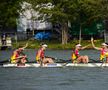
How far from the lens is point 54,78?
114 ft

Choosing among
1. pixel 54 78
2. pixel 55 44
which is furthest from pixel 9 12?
pixel 54 78

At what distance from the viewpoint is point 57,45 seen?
232 feet

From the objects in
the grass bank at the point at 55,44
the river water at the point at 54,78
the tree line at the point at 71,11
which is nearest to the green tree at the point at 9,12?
the tree line at the point at 71,11

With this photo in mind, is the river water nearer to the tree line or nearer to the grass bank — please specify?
the grass bank

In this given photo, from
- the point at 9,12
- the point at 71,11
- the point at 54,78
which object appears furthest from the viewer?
the point at 9,12

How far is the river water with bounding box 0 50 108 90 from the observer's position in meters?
30.6

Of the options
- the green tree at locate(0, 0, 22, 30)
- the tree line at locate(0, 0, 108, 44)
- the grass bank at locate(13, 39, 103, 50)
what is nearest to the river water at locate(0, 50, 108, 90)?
the grass bank at locate(13, 39, 103, 50)

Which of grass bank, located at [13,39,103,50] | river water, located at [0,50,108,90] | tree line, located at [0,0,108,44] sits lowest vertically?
river water, located at [0,50,108,90]

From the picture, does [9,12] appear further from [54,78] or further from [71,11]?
[54,78]

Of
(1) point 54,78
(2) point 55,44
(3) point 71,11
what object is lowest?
(1) point 54,78

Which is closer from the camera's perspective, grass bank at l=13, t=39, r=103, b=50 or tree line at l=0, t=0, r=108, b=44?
grass bank at l=13, t=39, r=103, b=50

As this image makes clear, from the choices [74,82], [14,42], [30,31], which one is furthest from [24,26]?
[74,82]

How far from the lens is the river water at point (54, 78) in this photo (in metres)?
30.6

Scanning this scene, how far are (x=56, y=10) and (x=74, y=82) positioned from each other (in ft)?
136
